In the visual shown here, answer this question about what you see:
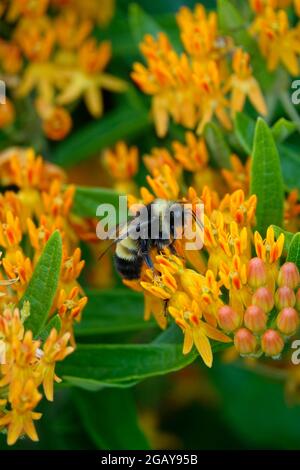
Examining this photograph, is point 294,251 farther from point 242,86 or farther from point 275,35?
point 275,35

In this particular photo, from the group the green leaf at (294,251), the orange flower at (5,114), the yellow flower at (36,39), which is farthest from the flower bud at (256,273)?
the yellow flower at (36,39)

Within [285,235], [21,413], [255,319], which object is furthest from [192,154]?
[21,413]

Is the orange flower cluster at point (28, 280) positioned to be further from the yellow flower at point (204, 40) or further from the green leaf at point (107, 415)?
the yellow flower at point (204, 40)

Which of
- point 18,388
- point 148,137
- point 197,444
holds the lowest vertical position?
point 197,444

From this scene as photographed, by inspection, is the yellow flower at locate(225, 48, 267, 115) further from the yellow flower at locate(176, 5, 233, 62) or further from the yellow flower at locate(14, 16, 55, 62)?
the yellow flower at locate(14, 16, 55, 62)
